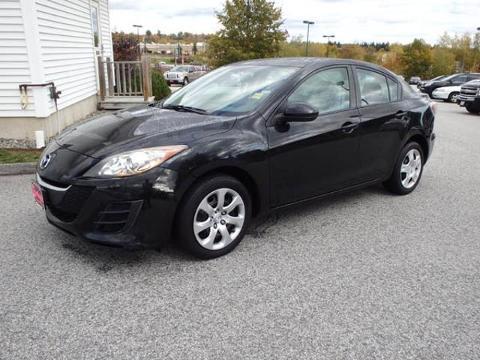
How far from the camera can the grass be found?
623 cm

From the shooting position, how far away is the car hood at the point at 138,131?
3.31m

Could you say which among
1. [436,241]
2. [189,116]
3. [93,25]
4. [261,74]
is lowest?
[436,241]

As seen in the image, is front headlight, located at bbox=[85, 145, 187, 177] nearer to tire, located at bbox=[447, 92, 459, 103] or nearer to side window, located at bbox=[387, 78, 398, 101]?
side window, located at bbox=[387, 78, 398, 101]

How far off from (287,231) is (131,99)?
8646 millimetres

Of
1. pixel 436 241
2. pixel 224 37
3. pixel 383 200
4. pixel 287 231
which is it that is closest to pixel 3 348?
pixel 287 231

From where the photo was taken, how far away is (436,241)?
4094 millimetres

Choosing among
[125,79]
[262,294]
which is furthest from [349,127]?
[125,79]

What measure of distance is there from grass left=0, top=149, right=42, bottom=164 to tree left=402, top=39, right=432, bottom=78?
5381cm

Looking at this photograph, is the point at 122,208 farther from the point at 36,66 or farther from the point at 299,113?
the point at 36,66

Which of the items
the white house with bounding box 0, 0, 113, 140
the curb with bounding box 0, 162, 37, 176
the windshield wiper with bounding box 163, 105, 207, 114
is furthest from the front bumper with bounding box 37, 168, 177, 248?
the white house with bounding box 0, 0, 113, 140

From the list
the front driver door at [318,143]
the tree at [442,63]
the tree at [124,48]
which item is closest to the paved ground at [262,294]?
the front driver door at [318,143]

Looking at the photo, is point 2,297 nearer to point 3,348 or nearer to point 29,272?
point 29,272

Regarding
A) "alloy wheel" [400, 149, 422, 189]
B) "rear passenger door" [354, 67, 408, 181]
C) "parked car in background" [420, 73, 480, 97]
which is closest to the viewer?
"rear passenger door" [354, 67, 408, 181]

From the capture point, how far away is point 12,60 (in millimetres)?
7059
